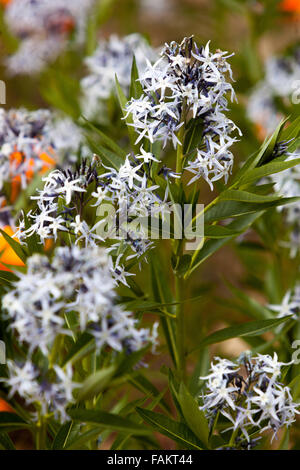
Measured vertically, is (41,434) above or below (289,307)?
below

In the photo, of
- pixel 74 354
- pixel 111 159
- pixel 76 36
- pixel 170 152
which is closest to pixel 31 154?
pixel 111 159

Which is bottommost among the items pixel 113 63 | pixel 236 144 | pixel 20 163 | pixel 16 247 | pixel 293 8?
pixel 16 247

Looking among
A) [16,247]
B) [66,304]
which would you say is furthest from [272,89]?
[66,304]

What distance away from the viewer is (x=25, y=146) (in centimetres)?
89

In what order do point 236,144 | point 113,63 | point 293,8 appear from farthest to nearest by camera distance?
point 293,8 < point 236,144 < point 113,63

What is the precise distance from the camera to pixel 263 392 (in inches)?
23.5

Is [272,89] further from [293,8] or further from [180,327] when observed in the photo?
[180,327]

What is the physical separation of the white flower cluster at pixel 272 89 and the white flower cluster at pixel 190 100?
735 millimetres

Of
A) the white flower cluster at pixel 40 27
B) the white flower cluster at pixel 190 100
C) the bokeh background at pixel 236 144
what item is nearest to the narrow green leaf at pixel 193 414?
the white flower cluster at pixel 190 100

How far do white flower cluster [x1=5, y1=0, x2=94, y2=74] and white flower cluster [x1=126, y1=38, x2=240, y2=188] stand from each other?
34.6 inches

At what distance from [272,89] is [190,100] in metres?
0.86

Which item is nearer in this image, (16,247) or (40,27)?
(16,247)
